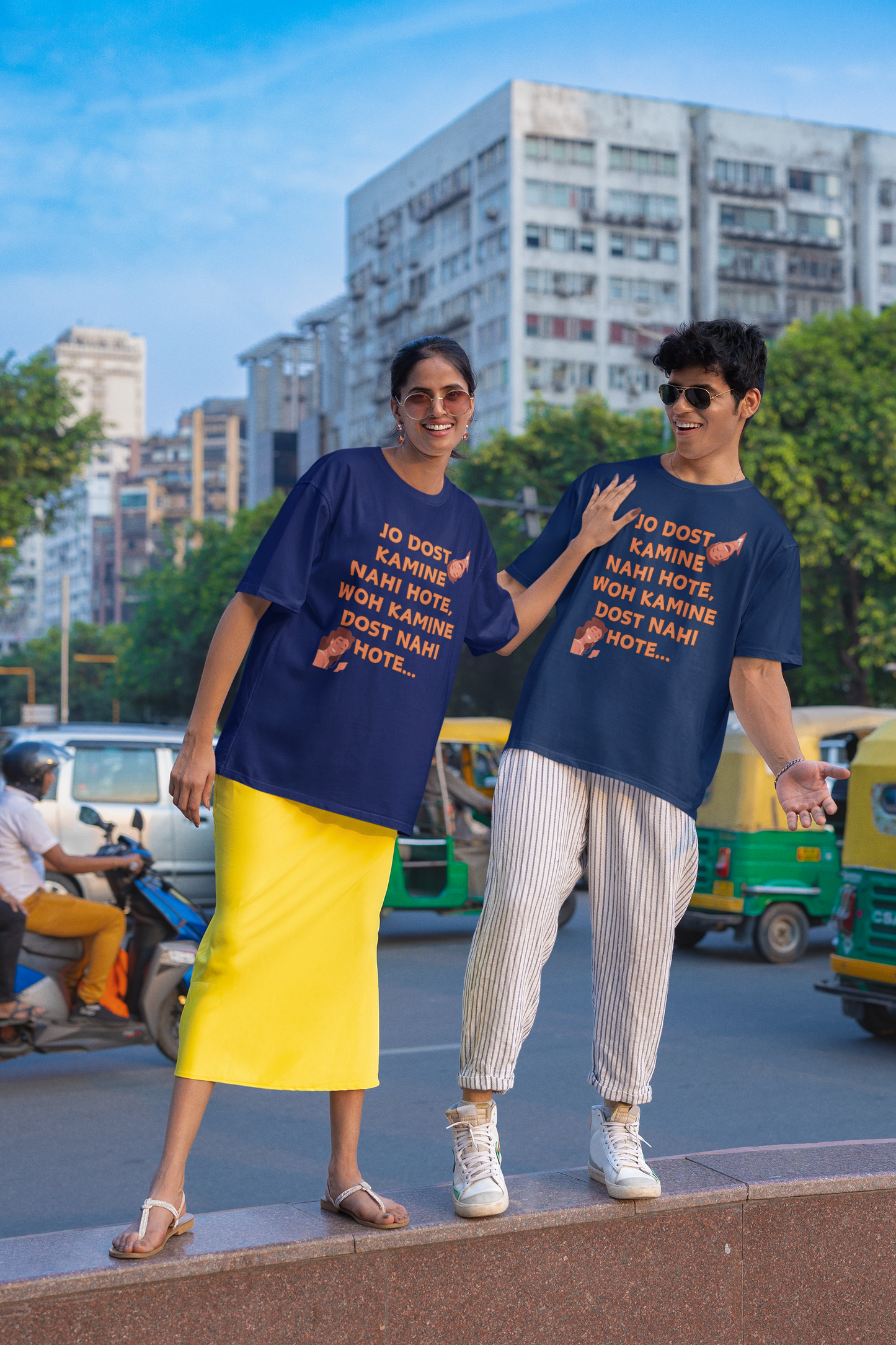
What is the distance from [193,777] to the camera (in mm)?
2889

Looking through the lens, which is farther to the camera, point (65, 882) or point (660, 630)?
point (65, 882)

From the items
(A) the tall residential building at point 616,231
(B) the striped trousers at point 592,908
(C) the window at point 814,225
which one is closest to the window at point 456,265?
(A) the tall residential building at point 616,231

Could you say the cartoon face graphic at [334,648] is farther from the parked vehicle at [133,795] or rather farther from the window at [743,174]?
the window at [743,174]

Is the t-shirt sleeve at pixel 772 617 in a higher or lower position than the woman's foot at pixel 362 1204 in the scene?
higher

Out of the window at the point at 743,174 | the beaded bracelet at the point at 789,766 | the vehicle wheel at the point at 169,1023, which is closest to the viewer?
the beaded bracelet at the point at 789,766

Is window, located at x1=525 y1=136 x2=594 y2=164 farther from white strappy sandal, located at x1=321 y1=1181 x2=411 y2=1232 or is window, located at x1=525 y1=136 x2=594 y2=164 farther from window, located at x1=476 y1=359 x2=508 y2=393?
white strappy sandal, located at x1=321 y1=1181 x2=411 y2=1232

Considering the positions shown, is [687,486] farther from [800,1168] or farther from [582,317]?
[582,317]

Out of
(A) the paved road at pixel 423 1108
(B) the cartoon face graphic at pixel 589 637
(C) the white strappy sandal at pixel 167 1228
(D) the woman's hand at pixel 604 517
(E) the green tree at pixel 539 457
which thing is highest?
(E) the green tree at pixel 539 457

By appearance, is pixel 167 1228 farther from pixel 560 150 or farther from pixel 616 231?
pixel 616 231

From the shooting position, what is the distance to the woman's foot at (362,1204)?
2.92m

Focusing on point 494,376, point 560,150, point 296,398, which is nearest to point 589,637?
point 494,376

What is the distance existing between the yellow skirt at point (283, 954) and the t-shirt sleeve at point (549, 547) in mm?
715

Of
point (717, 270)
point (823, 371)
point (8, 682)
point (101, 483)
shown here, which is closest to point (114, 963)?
point (823, 371)

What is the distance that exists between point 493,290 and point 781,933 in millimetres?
58316
